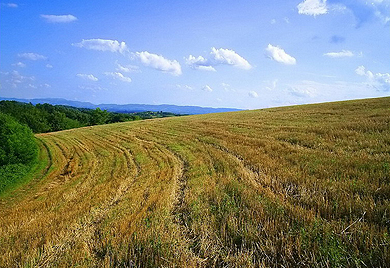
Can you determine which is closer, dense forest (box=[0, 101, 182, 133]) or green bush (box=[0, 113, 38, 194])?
green bush (box=[0, 113, 38, 194])

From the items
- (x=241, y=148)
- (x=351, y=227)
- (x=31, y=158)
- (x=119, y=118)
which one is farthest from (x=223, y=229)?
(x=119, y=118)

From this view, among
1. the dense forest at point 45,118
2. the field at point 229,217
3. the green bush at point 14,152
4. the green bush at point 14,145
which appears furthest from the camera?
the dense forest at point 45,118

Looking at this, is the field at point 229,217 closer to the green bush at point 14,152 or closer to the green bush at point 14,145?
the green bush at point 14,152

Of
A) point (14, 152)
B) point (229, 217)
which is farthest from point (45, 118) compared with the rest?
point (229, 217)

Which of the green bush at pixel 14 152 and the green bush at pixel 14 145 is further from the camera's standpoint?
the green bush at pixel 14 145

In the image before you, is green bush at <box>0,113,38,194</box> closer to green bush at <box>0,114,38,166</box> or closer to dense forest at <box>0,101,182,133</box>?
green bush at <box>0,114,38,166</box>

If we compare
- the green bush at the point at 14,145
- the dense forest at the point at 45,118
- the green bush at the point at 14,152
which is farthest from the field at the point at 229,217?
the dense forest at the point at 45,118

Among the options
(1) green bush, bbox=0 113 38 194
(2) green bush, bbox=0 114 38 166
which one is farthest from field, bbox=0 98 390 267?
(2) green bush, bbox=0 114 38 166

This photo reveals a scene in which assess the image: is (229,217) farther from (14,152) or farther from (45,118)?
(45,118)

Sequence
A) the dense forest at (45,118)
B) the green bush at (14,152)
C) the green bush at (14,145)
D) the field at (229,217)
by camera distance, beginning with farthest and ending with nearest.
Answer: the dense forest at (45,118), the green bush at (14,145), the green bush at (14,152), the field at (229,217)

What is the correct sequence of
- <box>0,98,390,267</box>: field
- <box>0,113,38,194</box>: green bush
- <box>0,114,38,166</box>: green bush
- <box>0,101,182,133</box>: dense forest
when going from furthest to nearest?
1. <box>0,101,182,133</box>: dense forest
2. <box>0,114,38,166</box>: green bush
3. <box>0,113,38,194</box>: green bush
4. <box>0,98,390,267</box>: field

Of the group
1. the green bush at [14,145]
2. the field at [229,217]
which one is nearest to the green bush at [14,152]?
the green bush at [14,145]

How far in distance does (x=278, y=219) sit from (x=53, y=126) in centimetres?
9545

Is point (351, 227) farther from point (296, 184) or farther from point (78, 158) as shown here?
point (78, 158)
